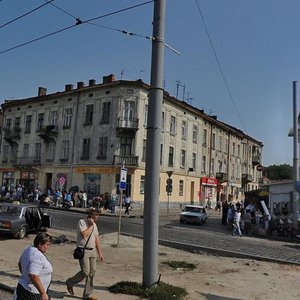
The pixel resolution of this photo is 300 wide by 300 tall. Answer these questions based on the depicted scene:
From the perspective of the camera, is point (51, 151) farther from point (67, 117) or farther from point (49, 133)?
point (67, 117)

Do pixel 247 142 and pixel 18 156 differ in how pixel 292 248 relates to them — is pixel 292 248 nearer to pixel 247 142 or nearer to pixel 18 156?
pixel 18 156

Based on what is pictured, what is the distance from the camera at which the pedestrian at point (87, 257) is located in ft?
27.8

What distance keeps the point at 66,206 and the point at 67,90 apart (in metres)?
14.8

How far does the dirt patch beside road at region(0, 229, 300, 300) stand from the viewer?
9.39m

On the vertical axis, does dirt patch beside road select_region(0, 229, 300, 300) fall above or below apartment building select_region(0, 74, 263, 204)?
below

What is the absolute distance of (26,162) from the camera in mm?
50312

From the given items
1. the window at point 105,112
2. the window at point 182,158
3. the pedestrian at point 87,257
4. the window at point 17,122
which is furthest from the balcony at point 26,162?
the pedestrian at point 87,257

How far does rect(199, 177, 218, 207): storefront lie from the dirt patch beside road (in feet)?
132

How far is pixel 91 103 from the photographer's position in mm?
45531

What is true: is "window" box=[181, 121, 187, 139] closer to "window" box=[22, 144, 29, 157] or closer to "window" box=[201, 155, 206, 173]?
"window" box=[201, 155, 206, 173]

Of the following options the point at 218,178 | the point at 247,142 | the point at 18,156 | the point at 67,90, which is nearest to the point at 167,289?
the point at 67,90

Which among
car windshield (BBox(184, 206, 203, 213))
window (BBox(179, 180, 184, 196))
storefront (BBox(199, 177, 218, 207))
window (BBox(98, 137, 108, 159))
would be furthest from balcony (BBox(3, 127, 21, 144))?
car windshield (BBox(184, 206, 203, 213))

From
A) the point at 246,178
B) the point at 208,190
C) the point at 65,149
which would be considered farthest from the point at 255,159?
the point at 65,149

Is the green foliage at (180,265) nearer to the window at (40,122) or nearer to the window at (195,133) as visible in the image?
the window at (40,122)
